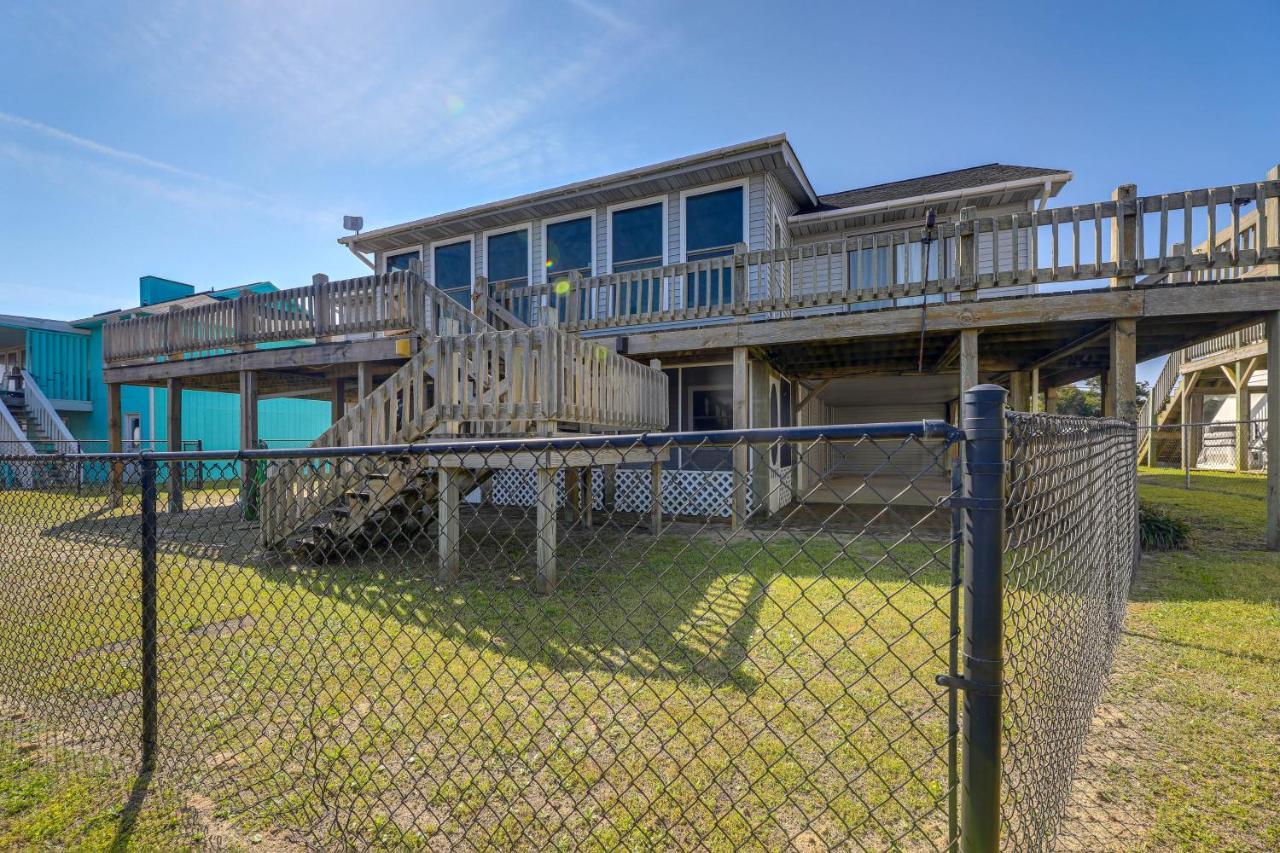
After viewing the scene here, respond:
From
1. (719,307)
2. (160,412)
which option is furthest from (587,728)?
(160,412)

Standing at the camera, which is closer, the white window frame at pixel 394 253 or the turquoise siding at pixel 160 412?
the white window frame at pixel 394 253

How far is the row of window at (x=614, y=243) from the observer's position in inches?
404

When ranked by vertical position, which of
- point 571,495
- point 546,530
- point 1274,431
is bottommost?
point 571,495

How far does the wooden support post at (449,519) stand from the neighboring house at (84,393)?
13397 millimetres

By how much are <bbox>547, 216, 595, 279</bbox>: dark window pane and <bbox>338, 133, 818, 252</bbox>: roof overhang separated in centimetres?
28

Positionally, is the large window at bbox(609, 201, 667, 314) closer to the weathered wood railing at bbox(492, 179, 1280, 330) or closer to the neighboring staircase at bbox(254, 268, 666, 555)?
the weathered wood railing at bbox(492, 179, 1280, 330)

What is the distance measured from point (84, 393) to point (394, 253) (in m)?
13.5

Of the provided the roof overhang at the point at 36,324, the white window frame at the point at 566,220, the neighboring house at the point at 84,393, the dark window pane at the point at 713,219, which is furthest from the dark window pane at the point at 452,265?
the roof overhang at the point at 36,324

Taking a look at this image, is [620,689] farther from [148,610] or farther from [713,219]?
[713,219]

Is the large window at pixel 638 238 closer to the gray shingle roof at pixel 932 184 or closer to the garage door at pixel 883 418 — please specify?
the gray shingle roof at pixel 932 184

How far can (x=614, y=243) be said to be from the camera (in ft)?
36.4

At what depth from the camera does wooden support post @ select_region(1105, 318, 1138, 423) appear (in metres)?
Result: 6.50

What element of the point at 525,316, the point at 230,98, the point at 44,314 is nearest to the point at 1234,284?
the point at 525,316

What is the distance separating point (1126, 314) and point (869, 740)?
6.53m
